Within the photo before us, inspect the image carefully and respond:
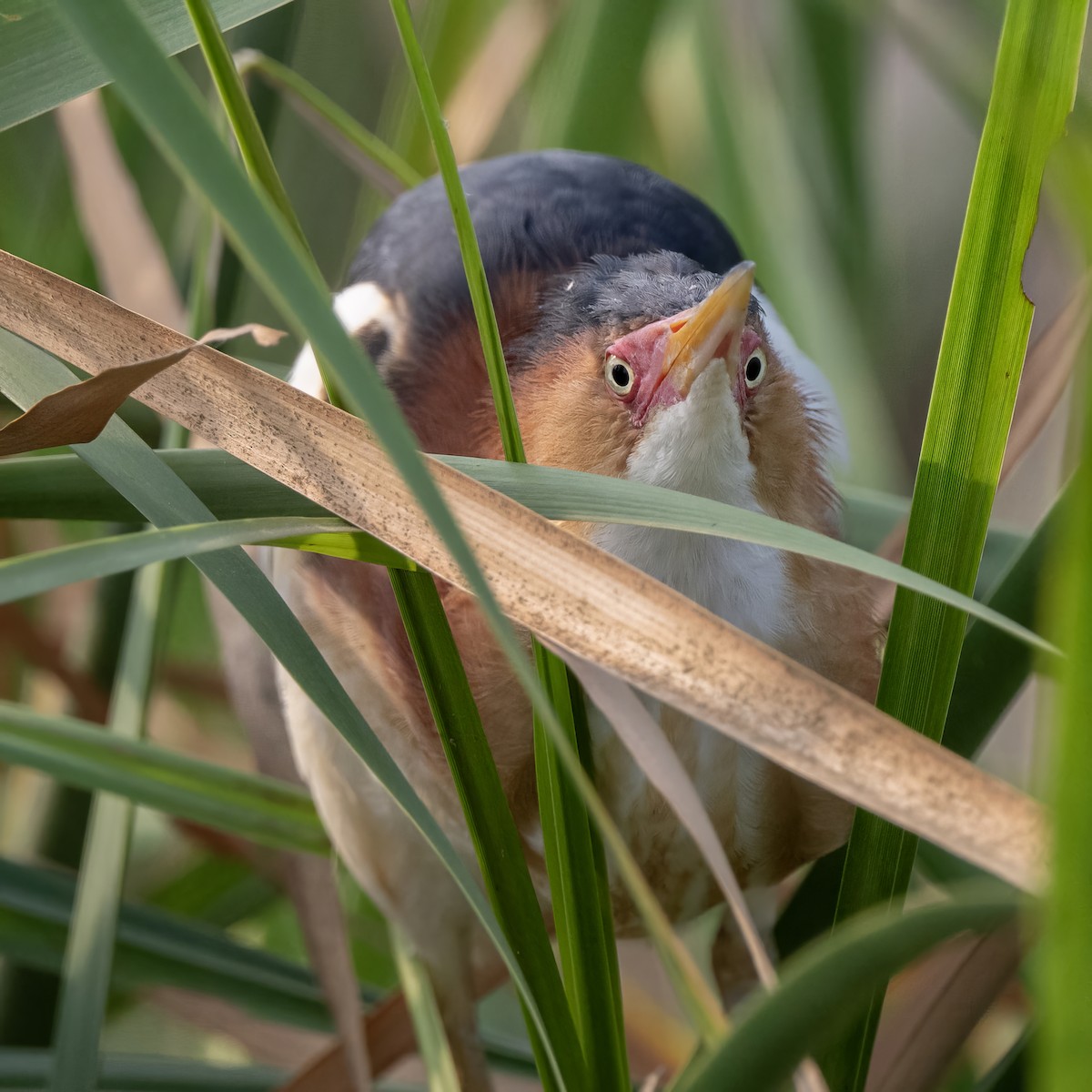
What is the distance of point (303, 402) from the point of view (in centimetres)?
51

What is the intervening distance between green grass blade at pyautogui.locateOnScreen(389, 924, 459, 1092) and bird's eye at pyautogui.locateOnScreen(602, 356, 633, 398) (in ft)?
1.44

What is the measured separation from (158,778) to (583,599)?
391mm

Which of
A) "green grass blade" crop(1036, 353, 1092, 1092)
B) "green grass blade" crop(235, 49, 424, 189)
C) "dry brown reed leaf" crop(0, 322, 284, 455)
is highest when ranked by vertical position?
"green grass blade" crop(235, 49, 424, 189)

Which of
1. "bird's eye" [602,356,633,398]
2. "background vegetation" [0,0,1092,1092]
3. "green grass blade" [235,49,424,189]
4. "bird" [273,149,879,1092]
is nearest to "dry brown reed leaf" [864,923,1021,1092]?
"background vegetation" [0,0,1092,1092]

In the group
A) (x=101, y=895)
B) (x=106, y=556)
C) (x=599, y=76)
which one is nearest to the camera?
(x=106, y=556)

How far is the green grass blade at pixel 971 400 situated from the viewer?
478mm

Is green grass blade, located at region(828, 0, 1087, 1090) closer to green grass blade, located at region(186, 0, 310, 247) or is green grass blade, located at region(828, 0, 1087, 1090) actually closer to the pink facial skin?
the pink facial skin

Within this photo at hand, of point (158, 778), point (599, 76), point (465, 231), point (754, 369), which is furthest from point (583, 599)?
point (599, 76)

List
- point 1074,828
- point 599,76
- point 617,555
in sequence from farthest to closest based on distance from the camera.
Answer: point 599,76 → point 617,555 → point 1074,828

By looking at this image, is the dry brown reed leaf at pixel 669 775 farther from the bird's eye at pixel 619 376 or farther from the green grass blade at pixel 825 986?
the bird's eye at pixel 619 376

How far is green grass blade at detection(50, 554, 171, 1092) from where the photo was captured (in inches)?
27.5

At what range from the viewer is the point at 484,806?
0.50 m

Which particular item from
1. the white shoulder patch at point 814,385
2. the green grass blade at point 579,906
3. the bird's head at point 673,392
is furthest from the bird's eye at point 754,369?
the green grass blade at point 579,906

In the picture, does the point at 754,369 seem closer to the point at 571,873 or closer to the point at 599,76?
the point at 571,873
